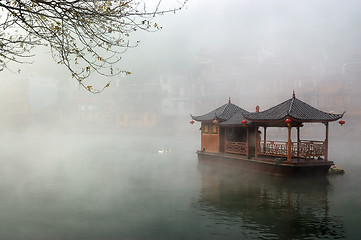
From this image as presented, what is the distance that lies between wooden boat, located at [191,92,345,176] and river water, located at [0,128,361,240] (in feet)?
1.92

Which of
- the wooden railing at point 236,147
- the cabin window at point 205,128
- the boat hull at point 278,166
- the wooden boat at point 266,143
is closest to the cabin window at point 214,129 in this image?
the wooden boat at point 266,143

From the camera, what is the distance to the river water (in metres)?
9.34

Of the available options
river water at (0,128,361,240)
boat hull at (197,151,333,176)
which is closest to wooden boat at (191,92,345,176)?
boat hull at (197,151,333,176)

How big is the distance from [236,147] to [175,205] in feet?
26.5

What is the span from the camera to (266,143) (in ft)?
58.4

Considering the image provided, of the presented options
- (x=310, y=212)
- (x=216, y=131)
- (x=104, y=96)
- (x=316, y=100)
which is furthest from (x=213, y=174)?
(x=104, y=96)

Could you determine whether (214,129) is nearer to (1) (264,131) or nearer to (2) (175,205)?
(1) (264,131)

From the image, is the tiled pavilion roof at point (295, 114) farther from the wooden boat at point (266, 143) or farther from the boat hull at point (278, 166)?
the boat hull at point (278, 166)

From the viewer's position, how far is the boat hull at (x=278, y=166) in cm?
1585

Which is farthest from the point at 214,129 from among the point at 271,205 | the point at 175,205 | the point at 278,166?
the point at 175,205

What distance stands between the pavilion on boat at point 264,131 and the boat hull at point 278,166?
10.5 inches

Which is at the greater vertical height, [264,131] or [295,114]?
[295,114]

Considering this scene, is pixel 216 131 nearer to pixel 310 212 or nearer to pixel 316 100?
pixel 310 212

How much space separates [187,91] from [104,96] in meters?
18.9
